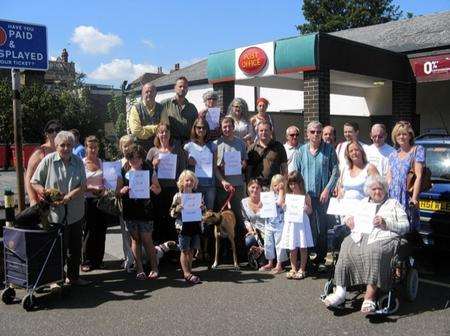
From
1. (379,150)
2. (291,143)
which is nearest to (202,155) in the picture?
(291,143)

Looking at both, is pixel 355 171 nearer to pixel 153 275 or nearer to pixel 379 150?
pixel 379 150

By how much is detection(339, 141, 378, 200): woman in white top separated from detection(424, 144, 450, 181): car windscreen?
1.30 m

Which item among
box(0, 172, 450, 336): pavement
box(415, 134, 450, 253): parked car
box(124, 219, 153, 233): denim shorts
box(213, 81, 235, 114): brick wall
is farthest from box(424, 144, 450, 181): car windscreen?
box(213, 81, 235, 114): brick wall

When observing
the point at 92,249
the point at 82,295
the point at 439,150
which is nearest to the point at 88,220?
the point at 92,249

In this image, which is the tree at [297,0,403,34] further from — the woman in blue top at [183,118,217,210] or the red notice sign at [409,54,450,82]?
the woman in blue top at [183,118,217,210]

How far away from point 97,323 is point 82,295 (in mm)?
996

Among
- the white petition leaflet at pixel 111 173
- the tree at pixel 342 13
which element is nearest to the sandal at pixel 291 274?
the white petition leaflet at pixel 111 173

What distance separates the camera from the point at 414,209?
19.0 feet

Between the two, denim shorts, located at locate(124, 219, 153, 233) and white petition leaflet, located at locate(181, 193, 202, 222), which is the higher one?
white petition leaflet, located at locate(181, 193, 202, 222)

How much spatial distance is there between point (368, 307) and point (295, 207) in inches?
69.3

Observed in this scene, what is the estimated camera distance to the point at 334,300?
4.82 metres

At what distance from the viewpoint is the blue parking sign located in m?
6.88

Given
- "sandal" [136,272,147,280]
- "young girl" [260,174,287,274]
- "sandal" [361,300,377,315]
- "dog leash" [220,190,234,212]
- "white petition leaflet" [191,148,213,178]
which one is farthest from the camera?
"dog leash" [220,190,234,212]

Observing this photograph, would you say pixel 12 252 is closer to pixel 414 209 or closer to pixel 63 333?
pixel 63 333
